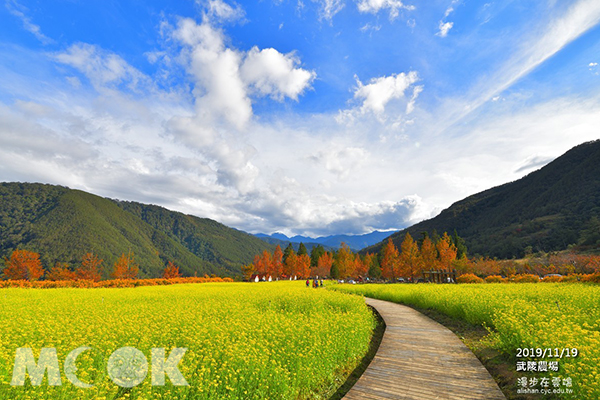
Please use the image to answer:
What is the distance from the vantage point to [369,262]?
7781 cm

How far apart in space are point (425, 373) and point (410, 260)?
50131mm

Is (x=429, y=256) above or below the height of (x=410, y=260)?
above

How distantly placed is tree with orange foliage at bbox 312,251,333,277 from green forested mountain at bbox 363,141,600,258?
47.8m

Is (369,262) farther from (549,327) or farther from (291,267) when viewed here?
(549,327)

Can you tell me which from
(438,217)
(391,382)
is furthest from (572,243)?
(438,217)

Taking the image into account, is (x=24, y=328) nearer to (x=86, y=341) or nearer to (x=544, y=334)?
(x=86, y=341)

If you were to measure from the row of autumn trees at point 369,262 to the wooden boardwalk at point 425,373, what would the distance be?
4411 centimetres

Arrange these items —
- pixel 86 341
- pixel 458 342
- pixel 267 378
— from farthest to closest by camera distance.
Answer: pixel 458 342 < pixel 86 341 < pixel 267 378

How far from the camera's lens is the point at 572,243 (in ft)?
211

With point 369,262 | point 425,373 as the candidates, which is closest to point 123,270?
point 369,262

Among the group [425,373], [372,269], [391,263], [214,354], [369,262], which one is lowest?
[425,373]

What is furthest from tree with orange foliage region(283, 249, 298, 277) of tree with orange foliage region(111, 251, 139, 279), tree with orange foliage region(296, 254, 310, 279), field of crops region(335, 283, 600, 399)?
field of crops region(335, 283, 600, 399)

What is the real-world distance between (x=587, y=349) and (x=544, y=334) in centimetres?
122

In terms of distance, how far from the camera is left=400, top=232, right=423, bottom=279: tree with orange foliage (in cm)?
5250
